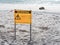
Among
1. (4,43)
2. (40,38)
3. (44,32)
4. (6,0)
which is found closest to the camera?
(4,43)

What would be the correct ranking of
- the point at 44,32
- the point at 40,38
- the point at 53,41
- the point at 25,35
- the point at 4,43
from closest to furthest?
1. the point at 4,43
2. the point at 53,41
3. the point at 40,38
4. the point at 25,35
5. the point at 44,32

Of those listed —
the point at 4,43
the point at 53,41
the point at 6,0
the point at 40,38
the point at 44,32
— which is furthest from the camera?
the point at 6,0

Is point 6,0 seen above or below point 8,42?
above

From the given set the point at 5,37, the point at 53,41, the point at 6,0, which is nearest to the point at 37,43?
the point at 53,41

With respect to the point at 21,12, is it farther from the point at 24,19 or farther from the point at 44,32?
the point at 44,32

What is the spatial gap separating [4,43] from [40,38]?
63.6 inches

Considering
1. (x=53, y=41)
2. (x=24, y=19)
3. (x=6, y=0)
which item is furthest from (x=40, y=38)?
(x=6, y=0)

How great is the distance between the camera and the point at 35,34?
9516 millimetres

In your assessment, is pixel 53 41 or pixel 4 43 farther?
pixel 53 41

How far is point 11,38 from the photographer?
8.45 metres

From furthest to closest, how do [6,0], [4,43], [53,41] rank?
[6,0], [53,41], [4,43]

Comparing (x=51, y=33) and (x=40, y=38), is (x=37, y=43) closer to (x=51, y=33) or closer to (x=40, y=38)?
(x=40, y=38)

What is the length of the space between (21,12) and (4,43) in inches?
45.6

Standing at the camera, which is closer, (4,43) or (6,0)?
(4,43)
